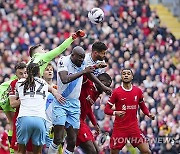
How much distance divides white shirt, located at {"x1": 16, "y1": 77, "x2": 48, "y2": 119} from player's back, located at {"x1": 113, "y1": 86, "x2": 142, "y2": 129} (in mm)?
2333

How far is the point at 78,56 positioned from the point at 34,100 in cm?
118

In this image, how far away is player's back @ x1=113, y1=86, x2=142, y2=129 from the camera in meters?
15.9

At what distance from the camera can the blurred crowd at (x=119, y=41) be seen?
920 inches

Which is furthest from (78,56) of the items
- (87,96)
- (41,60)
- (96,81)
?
(87,96)

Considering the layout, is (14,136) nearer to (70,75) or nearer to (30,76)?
(30,76)

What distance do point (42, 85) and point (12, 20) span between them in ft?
42.6

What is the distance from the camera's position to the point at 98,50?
1511 cm

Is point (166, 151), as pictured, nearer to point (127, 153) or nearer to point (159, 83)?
point (127, 153)

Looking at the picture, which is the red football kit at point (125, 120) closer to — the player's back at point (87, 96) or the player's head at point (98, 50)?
the player's back at point (87, 96)

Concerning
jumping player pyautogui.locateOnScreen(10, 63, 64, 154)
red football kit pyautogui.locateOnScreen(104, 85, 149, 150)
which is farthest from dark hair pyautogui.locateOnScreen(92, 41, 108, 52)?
jumping player pyautogui.locateOnScreen(10, 63, 64, 154)

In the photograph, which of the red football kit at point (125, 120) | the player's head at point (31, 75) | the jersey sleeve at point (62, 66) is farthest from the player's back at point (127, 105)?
the player's head at point (31, 75)

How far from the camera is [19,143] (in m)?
14.2

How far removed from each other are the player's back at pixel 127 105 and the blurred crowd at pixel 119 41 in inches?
235

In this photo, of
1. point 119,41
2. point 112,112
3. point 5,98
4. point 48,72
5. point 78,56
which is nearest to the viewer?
point 78,56
